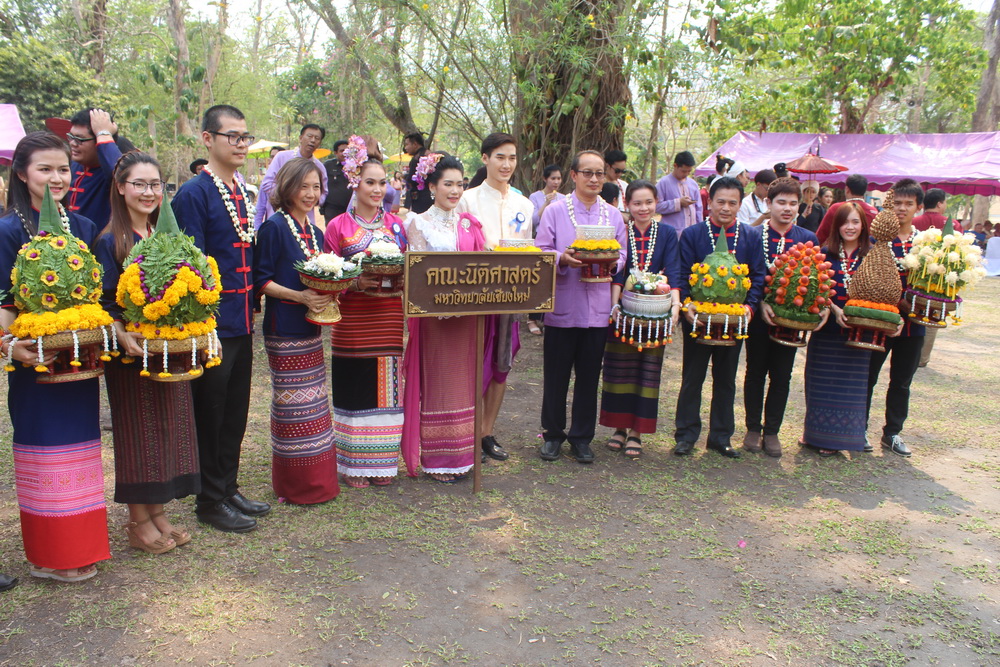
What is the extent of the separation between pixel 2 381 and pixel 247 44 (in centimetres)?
2735

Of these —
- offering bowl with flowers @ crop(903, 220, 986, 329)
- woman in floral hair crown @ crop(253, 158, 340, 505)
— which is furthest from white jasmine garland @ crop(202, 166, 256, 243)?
offering bowl with flowers @ crop(903, 220, 986, 329)

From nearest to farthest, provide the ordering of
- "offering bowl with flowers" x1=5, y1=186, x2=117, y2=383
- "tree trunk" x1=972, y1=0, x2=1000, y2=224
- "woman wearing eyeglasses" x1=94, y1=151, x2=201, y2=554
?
"offering bowl with flowers" x1=5, y1=186, x2=117, y2=383 → "woman wearing eyeglasses" x1=94, y1=151, x2=201, y2=554 → "tree trunk" x1=972, y1=0, x2=1000, y2=224

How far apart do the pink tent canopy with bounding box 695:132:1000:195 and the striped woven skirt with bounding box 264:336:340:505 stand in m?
12.6

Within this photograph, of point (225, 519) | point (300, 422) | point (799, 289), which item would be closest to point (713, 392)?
point (799, 289)

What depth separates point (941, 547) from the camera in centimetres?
410

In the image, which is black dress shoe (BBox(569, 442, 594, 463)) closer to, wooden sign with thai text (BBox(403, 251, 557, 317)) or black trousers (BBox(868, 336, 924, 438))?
wooden sign with thai text (BBox(403, 251, 557, 317))

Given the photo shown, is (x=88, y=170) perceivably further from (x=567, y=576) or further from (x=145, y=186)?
(x=567, y=576)

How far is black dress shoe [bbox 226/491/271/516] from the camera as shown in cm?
402

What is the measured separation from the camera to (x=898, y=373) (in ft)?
18.4

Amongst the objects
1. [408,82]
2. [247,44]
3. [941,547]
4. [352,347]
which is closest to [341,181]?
[408,82]

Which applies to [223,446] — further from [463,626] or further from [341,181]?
[341,181]

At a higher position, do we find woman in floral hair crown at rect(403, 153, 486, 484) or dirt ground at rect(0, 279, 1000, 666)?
woman in floral hair crown at rect(403, 153, 486, 484)

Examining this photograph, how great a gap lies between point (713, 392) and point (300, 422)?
293 cm

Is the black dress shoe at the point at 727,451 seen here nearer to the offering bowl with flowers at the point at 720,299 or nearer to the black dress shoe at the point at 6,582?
the offering bowl with flowers at the point at 720,299
